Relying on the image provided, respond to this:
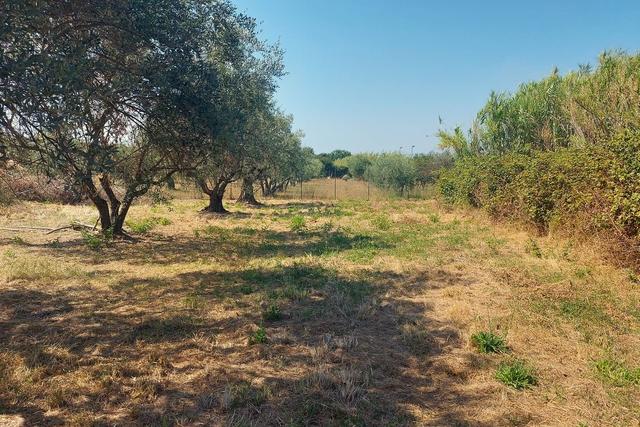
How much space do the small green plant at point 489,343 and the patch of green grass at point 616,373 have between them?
0.97 meters

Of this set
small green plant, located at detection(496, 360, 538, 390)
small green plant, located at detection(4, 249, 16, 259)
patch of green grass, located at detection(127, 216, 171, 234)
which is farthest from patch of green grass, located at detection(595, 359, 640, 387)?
patch of green grass, located at detection(127, 216, 171, 234)

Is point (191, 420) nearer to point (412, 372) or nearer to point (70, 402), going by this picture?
point (70, 402)

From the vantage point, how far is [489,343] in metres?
5.20

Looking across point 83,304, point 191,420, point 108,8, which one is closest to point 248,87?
point 108,8

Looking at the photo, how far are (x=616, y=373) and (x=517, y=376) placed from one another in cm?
109

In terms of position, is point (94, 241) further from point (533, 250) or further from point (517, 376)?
point (533, 250)

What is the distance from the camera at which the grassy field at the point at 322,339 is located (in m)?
3.88

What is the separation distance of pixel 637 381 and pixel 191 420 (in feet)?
14.3

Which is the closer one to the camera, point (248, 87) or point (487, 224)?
point (248, 87)

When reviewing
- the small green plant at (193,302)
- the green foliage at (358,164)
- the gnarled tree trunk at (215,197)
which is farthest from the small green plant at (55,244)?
the green foliage at (358,164)

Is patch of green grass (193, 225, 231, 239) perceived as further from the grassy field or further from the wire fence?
the wire fence

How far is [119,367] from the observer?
461cm

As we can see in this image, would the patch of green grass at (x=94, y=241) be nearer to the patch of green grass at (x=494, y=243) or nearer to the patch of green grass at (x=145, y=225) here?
the patch of green grass at (x=145, y=225)

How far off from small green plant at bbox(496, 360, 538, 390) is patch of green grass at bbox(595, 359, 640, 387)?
736 mm
